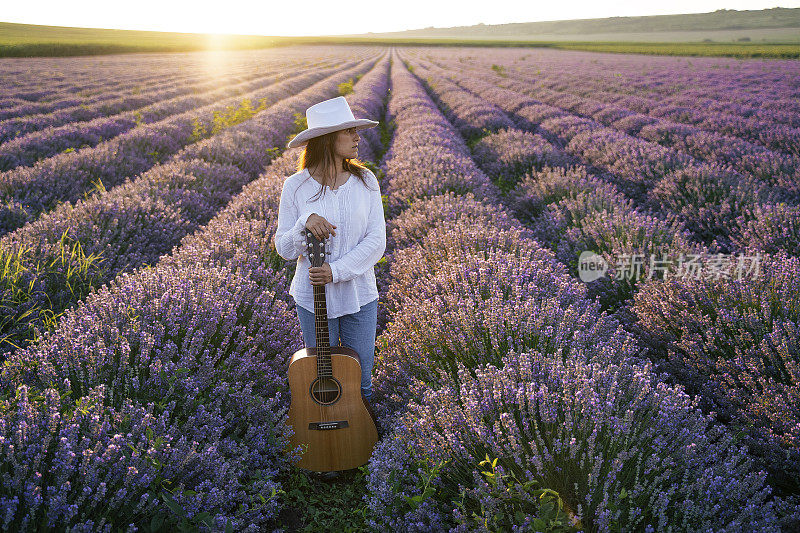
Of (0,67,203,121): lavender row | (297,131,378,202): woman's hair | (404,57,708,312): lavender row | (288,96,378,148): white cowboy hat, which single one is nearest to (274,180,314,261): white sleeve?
(297,131,378,202): woman's hair

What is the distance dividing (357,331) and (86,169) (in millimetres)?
6404

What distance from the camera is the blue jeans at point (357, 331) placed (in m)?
2.62

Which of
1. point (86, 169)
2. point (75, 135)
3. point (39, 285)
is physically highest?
point (75, 135)

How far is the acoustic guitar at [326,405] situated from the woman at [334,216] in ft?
0.34

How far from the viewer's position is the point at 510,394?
1969 mm

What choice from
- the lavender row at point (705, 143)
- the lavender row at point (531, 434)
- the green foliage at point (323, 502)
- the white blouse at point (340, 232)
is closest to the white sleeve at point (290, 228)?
the white blouse at point (340, 232)

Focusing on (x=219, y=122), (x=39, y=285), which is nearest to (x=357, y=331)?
(x=39, y=285)

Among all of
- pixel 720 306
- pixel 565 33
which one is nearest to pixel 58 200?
pixel 720 306

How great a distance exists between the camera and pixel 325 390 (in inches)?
96.4

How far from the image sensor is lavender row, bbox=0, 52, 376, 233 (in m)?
5.69

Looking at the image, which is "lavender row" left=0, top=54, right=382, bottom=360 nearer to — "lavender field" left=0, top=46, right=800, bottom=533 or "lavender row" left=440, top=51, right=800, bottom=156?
"lavender field" left=0, top=46, right=800, bottom=533

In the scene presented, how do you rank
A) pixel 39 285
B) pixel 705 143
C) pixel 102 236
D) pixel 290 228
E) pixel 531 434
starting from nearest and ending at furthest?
pixel 531 434 < pixel 290 228 < pixel 39 285 < pixel 102 236 < pixel 705 143

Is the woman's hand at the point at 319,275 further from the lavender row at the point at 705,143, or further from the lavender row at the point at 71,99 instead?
the lavender row at the point at 71,99

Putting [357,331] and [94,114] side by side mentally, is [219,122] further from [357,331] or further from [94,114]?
[357,331]
